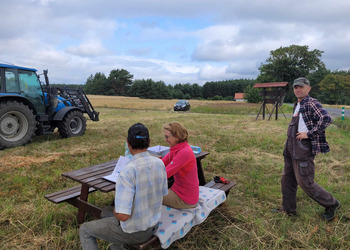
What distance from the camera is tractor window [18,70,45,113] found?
22.8ft

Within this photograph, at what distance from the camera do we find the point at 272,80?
4741 centimetres

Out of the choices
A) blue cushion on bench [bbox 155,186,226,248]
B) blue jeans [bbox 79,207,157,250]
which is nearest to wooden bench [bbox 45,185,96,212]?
blue jeans [bbox 79,207,157,250]

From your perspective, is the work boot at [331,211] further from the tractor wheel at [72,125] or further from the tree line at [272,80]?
the tree line at [272,80]

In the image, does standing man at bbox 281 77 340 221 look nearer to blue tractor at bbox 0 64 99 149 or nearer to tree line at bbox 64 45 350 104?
blue tractor at bbox 0 64 99 149

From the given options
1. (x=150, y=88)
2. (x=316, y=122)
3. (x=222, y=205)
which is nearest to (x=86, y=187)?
(x=222, y=205)

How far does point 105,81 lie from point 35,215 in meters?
80.7

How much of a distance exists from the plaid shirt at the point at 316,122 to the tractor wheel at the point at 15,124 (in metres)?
6.72

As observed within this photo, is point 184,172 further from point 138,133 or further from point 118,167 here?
point 138,133

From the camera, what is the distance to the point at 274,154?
6535mm

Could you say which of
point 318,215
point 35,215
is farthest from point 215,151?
point 35,215

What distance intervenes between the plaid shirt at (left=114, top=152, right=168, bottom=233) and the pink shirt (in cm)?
48

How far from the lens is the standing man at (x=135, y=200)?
6.05 ft

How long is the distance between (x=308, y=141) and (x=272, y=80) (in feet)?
159

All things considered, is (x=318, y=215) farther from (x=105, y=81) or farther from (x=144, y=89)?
(x=105, y=81)
